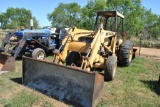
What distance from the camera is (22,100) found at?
4531 millimetres

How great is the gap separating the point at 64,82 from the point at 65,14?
173ft

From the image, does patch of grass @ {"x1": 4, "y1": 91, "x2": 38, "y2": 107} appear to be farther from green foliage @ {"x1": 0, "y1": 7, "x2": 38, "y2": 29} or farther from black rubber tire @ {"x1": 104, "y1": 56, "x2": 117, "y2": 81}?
green foliage @ {"x1": 0, "y1": 7, "x2": 38, "y2": 29}

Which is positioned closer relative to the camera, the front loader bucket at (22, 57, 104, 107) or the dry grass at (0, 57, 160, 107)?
the front loader bucket at (22, 57, 104, 107)

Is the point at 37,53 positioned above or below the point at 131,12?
below

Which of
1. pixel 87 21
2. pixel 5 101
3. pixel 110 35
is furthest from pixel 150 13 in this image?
pixel 5 101

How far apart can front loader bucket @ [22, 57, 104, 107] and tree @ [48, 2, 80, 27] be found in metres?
48.7

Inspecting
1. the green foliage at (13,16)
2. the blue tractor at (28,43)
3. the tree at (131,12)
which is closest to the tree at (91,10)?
the tree at (131,12)

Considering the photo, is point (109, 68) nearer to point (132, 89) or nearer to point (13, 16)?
point (132, 89)

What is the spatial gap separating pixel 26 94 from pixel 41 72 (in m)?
0.72

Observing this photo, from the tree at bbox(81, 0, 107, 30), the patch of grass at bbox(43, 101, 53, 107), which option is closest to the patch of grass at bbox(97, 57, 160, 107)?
the patch of grass at bbox(43, 101, 53, 107)

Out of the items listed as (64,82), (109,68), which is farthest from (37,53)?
(64,82)

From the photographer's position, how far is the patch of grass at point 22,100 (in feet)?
14.2

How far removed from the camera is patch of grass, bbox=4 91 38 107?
4.33 meters

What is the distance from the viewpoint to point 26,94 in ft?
16.0
